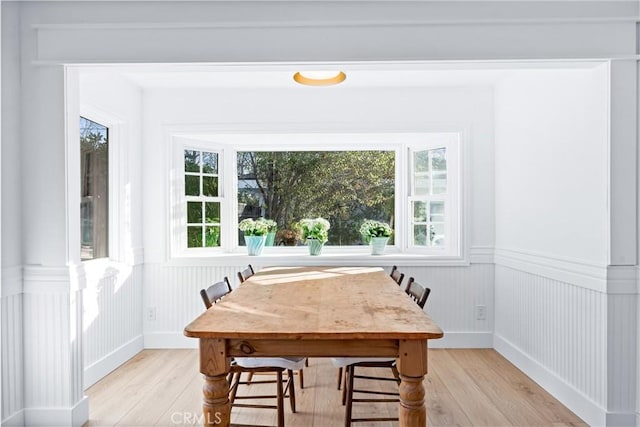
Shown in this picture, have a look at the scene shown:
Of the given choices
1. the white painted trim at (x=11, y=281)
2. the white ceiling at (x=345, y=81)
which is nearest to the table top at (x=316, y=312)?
the white painted trim at (x=11, y=281)

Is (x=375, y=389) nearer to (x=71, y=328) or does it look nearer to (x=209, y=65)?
(x=71, y=328)

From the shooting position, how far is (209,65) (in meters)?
2.52

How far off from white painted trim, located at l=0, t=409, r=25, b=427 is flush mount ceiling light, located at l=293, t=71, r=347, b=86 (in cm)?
271

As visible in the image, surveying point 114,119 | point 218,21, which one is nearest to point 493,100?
point 218,21

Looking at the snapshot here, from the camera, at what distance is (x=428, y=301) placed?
13.5ft

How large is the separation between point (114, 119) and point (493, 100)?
3423 millimetres

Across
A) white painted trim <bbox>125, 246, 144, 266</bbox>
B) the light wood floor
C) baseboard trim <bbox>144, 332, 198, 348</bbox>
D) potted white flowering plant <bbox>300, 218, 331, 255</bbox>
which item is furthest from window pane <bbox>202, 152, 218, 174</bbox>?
the light wood floor

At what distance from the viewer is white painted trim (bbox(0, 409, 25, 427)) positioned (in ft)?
7.88

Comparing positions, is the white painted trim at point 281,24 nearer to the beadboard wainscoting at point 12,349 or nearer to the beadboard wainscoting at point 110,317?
the beadboard wainscoting at point 12,349

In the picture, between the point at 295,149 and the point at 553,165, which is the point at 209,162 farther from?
the point at 553,165

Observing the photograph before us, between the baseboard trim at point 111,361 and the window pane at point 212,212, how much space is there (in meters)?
1.30

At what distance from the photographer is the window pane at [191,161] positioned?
4344mm

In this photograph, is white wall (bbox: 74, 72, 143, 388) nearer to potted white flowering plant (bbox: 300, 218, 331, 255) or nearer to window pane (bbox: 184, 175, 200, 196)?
window pane (bbox: 184, 175, 200, 196)

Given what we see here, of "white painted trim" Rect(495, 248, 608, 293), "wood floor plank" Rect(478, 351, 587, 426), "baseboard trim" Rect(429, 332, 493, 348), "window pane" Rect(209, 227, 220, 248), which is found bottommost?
"wood floor plank" Rect(478, 351, 587, 426)
